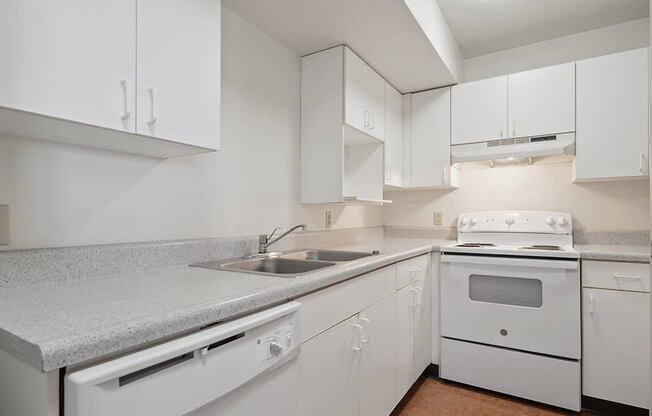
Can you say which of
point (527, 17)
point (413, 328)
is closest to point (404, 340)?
point (413, 328)

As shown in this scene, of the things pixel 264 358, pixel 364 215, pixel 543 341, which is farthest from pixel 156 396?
pixel 364 215

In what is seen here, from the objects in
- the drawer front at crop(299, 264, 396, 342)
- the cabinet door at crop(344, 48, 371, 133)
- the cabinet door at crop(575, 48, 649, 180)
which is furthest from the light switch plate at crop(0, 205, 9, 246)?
the cabinet door at crop(575, 48, 649, 180)

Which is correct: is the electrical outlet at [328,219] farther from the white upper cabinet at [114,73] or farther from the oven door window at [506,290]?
the white upper cabinet at [114,73]

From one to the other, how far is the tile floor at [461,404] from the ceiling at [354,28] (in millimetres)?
2065

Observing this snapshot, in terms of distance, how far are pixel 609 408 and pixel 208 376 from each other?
2.25 m

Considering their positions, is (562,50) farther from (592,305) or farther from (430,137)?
(592,305)

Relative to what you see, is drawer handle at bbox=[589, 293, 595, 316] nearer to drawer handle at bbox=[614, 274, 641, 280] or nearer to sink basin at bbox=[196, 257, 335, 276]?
drawer handle at bbox=[614, 274, 641, 280]

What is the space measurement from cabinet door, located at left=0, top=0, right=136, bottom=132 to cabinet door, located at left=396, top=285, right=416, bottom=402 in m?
1.52

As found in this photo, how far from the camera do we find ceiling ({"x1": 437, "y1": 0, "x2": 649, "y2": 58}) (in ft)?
7.27

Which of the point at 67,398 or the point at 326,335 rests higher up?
the point at 67,398

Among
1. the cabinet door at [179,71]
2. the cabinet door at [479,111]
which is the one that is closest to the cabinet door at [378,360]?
the cabinet door at [179,71]

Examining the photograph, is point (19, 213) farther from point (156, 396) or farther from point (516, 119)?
point (516, 119)

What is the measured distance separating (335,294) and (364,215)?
1.65m

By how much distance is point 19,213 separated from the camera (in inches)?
40.4
